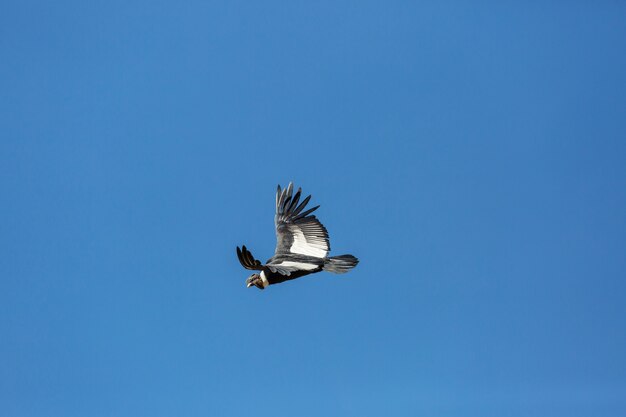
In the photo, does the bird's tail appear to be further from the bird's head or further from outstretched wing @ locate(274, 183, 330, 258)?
the bird's head

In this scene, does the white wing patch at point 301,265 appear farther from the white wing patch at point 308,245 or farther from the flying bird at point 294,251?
the white wing patch at point 308,245

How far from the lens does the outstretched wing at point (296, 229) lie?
37453 millimetres

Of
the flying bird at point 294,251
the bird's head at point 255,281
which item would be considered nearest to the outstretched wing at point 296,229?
the flying bird at point 294,251

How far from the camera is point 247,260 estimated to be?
1323 inches

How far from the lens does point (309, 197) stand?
3906 centimetres

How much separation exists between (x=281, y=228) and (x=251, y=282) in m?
4.41

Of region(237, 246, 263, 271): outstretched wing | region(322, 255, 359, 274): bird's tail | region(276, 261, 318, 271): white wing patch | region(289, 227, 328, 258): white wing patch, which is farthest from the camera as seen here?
region(289, 227, 328, 258): white wing patch

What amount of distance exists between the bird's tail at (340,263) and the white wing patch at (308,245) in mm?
674

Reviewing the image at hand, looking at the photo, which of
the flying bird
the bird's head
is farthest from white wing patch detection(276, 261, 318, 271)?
the bird's head

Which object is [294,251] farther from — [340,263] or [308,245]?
[340,263]

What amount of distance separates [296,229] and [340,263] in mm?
3813

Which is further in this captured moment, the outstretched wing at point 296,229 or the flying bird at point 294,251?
the outstretched wing at point 296,229

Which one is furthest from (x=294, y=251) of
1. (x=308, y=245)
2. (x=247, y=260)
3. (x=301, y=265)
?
(x=247, y=260)

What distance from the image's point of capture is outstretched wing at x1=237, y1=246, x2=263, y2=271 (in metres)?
33.2
